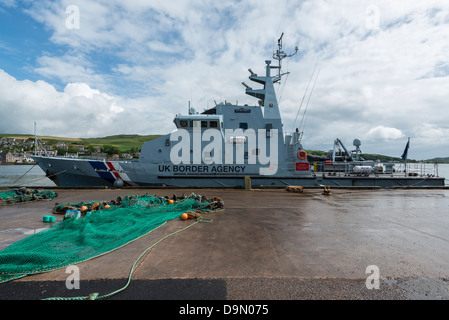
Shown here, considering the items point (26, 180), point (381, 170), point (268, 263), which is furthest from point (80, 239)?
point (26, 180)

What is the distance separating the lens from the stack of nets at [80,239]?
7.84ft

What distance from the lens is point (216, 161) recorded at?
11023 mm

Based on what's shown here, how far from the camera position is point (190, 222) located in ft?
14.7

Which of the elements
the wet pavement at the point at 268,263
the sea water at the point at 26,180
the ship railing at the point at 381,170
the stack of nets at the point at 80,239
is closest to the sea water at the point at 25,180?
the sea water at the point at 26,180

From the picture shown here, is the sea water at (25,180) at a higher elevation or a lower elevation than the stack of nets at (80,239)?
lower

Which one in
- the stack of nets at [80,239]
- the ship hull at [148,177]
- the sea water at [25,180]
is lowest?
the sea water at [25,180]

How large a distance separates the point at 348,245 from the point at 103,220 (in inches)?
168

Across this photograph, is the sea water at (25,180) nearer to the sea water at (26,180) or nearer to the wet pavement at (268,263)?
the sea water at (26,180)

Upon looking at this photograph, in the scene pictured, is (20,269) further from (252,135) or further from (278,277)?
(252,135)

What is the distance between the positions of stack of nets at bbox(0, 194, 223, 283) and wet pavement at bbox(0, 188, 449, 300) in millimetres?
148

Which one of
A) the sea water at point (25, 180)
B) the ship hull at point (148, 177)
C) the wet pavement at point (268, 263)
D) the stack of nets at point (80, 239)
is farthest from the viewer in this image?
the sea water at point (25, 180)

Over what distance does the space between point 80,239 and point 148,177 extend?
7785mm

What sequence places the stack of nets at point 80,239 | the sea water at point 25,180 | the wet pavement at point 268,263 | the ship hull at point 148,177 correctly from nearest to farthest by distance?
the wet pavement at point 268,263 → the stack of nets at point 80,239 → the ship hull at point 148,177 → the sea water at point 25,180

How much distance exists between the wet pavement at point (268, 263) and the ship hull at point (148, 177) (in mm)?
5996
